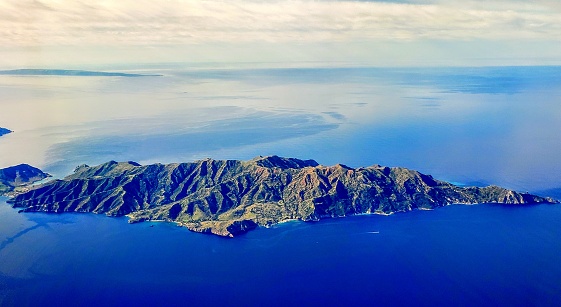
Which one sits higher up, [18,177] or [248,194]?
[248,194]

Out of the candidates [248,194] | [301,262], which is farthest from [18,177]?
[301,262]

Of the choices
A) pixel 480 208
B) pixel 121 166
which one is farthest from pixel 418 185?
pixel 121 166

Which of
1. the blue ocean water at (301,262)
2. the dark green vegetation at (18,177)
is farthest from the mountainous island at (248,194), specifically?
the dark green vegetation at (18,177)

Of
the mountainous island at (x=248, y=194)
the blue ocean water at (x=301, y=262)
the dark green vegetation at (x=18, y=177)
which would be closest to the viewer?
the blue ocean water at (x=301, y=262)

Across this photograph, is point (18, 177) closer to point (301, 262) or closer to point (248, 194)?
point (248, 194)

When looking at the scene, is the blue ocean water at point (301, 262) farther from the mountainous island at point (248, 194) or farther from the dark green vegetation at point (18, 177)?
the dark green vegetation at point (18, 177)

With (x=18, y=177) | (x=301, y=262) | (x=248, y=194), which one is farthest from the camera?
(x=18, y=177)
